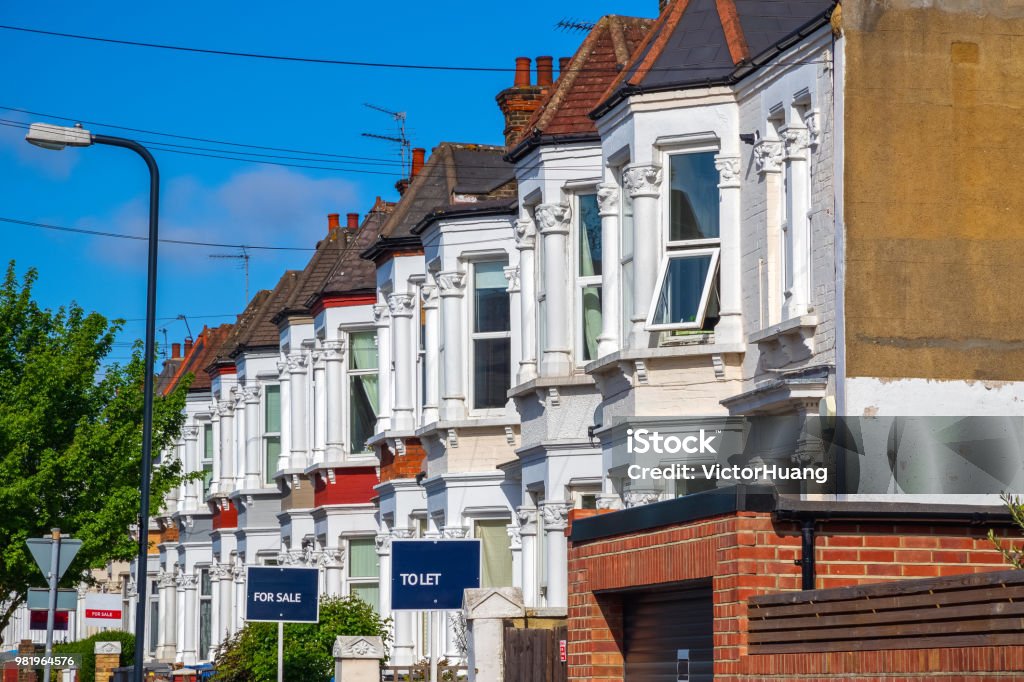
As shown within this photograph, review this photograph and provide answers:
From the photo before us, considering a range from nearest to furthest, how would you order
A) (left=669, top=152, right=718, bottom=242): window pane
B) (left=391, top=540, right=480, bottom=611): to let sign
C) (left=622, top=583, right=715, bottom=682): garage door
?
1. (left=622, top=583, right=715, bottom=682): garage door
2. (left=391, top=540, right=480, bottom=611): to let sign
3. (left=669, top=152, right=718, bottom=242): window pane

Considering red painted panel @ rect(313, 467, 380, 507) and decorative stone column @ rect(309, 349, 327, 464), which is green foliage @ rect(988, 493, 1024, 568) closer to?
red painted panel @ rect(313, 467, 380, 507)

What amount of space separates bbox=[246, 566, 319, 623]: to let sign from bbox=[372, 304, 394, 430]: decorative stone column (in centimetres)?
1058

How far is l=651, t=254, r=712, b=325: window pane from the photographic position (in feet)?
62.8

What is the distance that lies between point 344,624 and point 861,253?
45.1ft

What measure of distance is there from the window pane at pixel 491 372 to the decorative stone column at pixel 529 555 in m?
2.78

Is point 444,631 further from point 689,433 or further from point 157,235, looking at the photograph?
point 689,433

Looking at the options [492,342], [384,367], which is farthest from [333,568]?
[492,342]

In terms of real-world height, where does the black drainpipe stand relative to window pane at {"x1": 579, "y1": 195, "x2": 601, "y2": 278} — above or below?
below

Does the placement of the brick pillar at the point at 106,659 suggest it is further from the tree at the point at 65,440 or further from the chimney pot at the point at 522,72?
the chimney pot at the point at 522,72

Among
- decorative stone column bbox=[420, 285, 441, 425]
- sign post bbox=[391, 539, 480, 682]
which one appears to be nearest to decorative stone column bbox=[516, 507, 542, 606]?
decorative stone column bbox=[420, 285, 441, 425]

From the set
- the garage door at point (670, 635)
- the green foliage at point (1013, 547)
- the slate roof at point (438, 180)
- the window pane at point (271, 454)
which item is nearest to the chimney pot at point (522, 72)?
the slate roof at point (438, 180)

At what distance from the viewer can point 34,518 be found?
31625 mm

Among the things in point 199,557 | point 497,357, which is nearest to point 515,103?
point 497,357

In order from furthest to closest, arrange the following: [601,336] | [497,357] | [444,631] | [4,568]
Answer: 1. [4,568]
2. [444,631]
3. [497,357]
4. [601,336]
